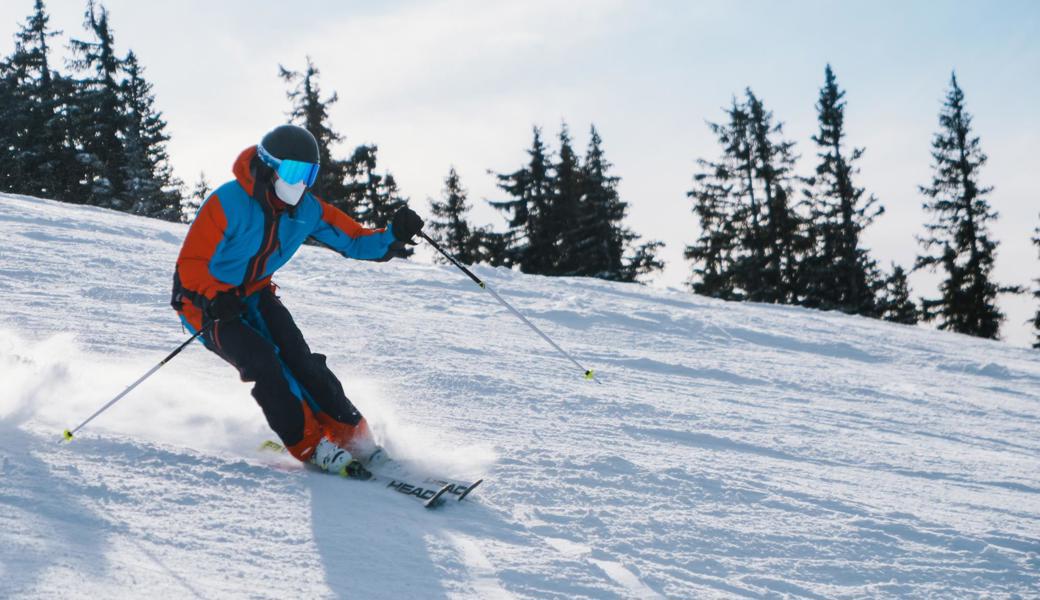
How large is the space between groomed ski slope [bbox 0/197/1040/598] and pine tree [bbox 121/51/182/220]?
25.1m

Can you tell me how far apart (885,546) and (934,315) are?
32.2 m

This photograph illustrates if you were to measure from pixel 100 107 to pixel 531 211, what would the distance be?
20.7m

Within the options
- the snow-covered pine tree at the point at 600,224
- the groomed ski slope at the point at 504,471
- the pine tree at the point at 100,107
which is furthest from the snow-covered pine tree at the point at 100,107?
the groomed ski slope at the point at 504,471

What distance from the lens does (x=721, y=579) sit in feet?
9.24

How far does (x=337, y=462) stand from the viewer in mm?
3465

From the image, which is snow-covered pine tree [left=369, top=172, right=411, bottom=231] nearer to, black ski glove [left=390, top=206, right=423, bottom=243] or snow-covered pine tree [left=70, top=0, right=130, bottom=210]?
snow-covered pine tree [left=70, top=0, right=130, bottom=210]

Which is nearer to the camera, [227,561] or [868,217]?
[227,561]

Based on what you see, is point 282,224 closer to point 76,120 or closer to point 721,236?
point 721,236

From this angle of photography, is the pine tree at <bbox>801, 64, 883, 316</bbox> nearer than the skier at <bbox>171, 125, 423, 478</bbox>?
No

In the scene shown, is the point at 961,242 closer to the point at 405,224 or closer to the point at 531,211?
the point at 531,211

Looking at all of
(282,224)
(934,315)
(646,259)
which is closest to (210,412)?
(282,224)

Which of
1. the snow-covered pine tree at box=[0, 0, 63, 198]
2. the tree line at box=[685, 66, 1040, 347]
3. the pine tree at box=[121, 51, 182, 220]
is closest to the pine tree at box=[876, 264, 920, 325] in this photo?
the tree line at box=[685, 66, 1040, 347]

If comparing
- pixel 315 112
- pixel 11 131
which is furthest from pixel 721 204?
pixel 11 131

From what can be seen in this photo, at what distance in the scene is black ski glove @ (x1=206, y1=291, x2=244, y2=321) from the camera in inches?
136
